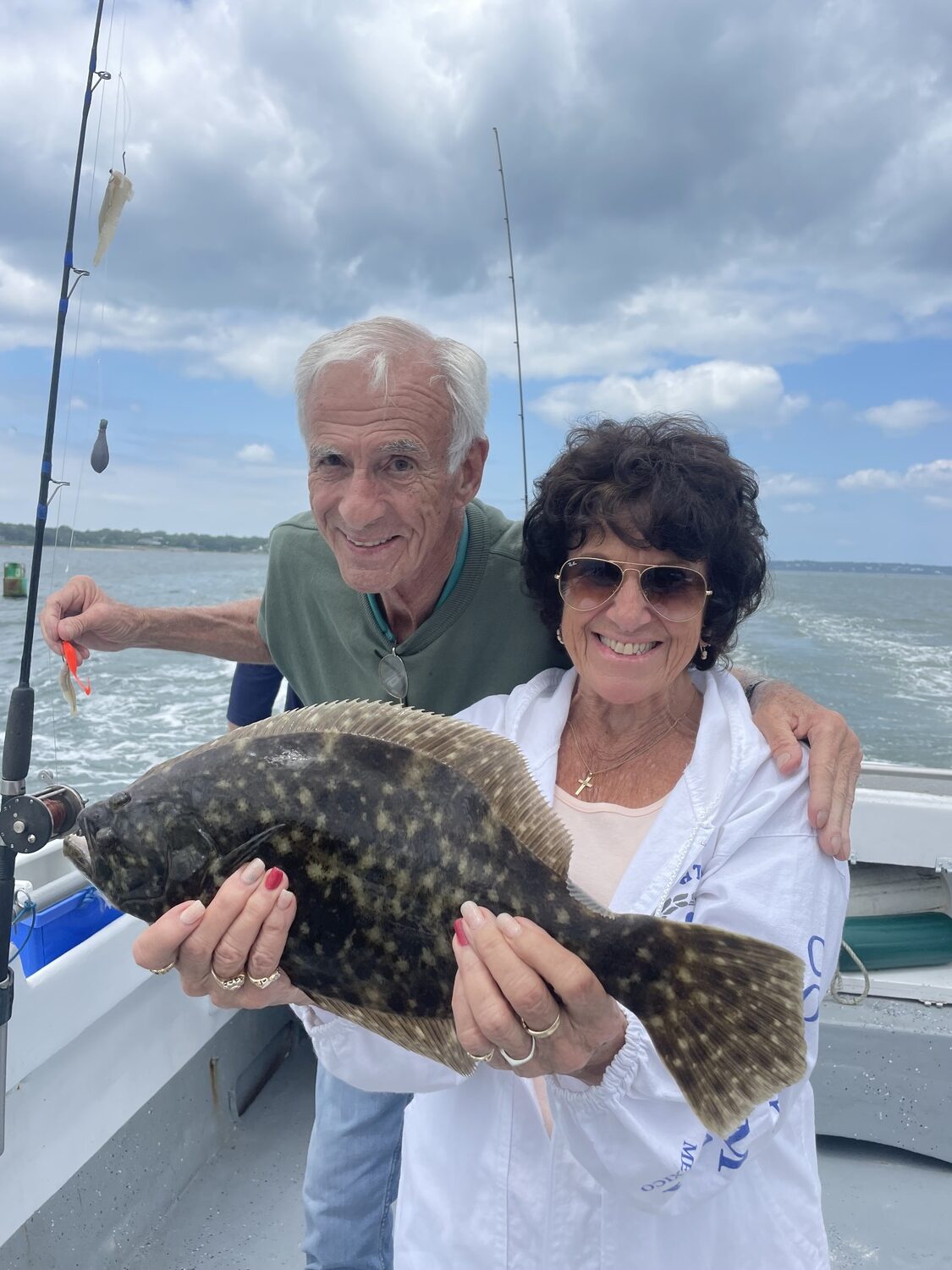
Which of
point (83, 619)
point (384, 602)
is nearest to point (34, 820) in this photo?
point (83, 619)

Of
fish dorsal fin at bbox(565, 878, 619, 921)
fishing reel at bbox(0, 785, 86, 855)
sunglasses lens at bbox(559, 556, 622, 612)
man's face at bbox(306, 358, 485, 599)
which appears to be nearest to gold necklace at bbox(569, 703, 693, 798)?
sunglasses lens at bbox(559, 556, 622, 612)

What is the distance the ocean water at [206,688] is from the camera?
8.79 meters

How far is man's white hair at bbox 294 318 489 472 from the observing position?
233 centimetres

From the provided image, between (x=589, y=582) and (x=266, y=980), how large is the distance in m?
1.11

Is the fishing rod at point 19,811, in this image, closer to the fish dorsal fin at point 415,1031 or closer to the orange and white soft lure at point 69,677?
the orange and white soft lure at point 69,677

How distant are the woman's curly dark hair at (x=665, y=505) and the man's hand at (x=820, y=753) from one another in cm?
23

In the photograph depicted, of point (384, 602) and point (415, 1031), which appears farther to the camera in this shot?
point (384, 602)

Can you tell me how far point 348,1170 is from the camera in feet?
9.04

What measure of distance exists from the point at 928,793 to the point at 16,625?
18.7m

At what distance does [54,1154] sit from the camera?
106 inches

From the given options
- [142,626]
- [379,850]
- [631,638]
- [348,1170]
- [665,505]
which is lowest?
[348,1170]

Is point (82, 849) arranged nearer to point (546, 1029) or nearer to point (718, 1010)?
point (546, 1029)

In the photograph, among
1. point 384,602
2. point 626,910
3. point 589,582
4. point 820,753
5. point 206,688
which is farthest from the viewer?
point 206,688

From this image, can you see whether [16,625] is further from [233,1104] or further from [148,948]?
[148,948]
